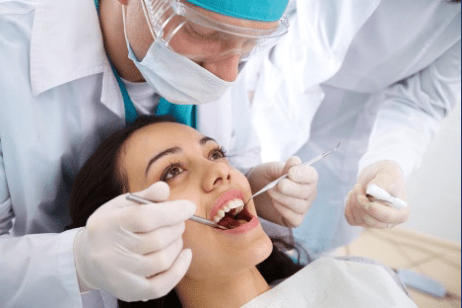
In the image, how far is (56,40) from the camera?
3.77 ft

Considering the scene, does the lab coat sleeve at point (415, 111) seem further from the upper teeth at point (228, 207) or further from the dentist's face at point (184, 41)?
the dentist's face at point (184, 41)

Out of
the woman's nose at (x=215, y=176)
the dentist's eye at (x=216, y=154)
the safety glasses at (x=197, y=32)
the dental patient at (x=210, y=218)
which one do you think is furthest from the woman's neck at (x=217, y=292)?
the safety glasses at (x=197, y=32)

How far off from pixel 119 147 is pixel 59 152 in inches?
7.2

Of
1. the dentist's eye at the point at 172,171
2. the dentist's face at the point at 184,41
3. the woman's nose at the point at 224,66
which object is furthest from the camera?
the dentist's eye at the point at 172,171

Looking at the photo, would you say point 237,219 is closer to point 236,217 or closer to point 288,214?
point 236,217

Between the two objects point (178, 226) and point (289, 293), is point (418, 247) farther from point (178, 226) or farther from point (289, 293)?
point (178, 226)

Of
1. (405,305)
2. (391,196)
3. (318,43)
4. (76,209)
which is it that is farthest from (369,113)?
(76,209)

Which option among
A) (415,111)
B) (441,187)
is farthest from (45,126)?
(441,187)

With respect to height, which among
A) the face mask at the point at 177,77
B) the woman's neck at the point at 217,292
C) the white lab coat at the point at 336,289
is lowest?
the white lab coat at the point at 336,289

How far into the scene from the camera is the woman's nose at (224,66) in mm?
1071

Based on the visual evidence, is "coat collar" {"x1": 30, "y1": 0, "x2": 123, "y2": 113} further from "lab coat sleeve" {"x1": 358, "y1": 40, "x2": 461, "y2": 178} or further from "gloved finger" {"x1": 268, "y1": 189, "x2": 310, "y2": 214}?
"lab coat sleeve" {"x1": 358, "y1": 40, "x2": 461, "y2": 178}

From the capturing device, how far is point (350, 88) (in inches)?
73.7

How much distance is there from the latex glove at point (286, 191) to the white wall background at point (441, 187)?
1764 mm

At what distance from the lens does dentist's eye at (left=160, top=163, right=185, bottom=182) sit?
3.88 feet
